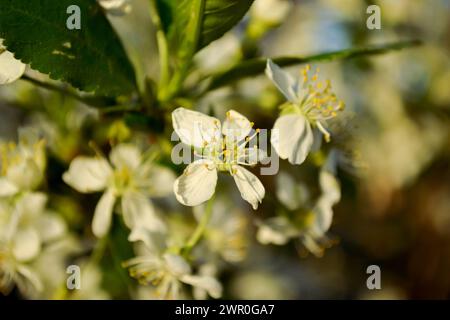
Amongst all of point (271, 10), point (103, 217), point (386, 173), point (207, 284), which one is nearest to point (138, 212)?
point (103, 217)

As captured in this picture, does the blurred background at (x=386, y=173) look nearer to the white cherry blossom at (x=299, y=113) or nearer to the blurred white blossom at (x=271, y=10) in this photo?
the blurred white blossom at (x=271, y=10)

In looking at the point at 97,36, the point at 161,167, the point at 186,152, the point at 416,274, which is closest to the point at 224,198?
the point at 161,167

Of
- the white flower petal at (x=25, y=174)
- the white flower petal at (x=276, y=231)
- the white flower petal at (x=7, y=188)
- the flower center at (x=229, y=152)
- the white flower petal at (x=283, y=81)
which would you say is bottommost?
the white flower petal at (x=276, y=231)

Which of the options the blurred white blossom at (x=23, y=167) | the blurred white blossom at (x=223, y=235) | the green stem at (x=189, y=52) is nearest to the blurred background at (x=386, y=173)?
the blurred white blossom at (x=223, y=235)

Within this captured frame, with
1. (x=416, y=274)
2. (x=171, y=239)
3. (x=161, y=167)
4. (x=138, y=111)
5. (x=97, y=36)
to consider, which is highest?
(x=97, y=36)
